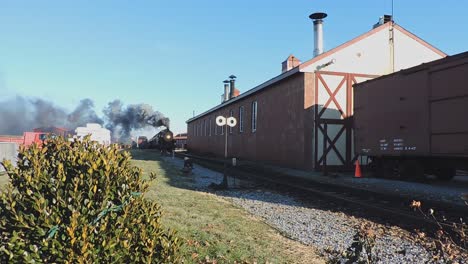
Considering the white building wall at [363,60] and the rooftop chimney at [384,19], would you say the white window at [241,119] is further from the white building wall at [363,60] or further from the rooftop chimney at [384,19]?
the rooftop chimney at [384,19]

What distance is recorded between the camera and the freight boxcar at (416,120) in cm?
1265

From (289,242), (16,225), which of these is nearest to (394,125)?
(289,242)

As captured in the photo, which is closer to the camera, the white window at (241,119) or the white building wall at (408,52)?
the white building wall at (408,52)

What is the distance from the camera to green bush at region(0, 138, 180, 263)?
2365 mm

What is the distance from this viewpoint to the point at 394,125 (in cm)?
1568

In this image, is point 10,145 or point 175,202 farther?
point 10,145

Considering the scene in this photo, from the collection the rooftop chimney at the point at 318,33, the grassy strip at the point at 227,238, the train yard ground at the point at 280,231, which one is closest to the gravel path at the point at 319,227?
the train yard ground at the point at 280,231

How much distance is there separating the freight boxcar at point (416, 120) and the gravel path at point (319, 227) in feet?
19.3

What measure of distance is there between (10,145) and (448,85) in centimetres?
1706

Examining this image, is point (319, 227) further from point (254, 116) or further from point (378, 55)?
point (254, 116)

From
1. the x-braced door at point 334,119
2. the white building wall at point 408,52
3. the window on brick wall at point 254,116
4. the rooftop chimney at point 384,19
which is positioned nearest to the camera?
the x-braced door at point 334,119

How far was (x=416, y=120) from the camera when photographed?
1438 centimetres

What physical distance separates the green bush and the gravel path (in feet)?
7.76

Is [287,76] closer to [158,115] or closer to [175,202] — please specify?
[175,202]
